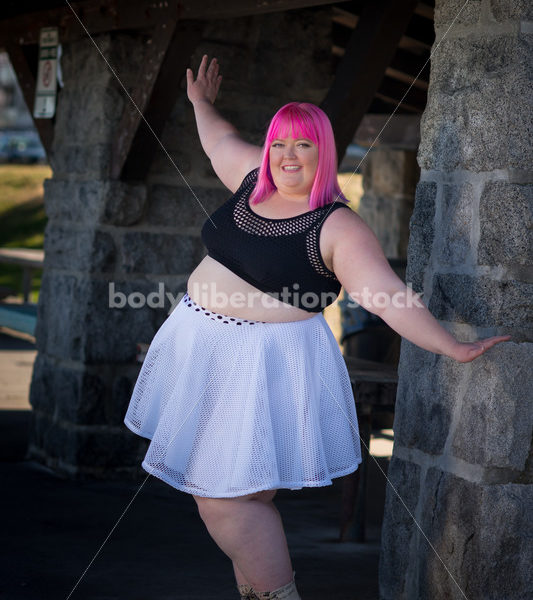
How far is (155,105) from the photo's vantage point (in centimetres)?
510

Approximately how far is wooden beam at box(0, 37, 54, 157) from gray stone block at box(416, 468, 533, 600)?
3879 mm

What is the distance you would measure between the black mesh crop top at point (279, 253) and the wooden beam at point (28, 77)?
339cm

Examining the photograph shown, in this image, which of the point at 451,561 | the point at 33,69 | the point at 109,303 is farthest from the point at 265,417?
the point at 33,69

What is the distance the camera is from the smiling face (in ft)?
9.26

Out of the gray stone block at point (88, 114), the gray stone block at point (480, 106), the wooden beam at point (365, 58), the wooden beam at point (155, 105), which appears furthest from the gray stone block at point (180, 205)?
the gray stone block at point (480, 106)

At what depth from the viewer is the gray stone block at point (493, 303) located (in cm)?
291

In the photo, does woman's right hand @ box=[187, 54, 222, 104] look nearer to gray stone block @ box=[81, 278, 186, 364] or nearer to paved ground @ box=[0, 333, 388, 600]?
paved ground @ box=[0, 333, 388, 600]

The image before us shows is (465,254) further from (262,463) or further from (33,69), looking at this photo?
(33,69)

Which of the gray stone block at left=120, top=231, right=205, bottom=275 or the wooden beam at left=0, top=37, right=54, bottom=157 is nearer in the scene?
the gray stone block at left=120, top=231, right=205, bottom=275

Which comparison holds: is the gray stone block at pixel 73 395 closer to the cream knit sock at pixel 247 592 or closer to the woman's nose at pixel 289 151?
the cream knit sock at pixel 247 592

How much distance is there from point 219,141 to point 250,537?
1331 millimetres

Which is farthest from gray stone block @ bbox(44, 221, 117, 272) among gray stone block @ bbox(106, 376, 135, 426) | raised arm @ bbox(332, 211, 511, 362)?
raised arm @ bbox(332, 211, 511, 362)

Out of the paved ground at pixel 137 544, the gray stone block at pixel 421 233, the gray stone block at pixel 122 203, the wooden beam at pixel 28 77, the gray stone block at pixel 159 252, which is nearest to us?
the gray stone block at pixel 421 233

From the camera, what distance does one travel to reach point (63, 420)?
565cm
